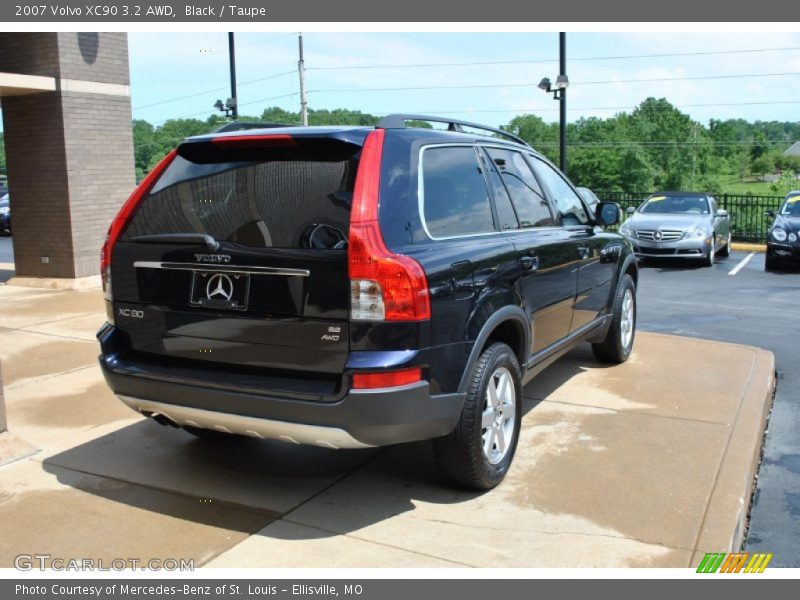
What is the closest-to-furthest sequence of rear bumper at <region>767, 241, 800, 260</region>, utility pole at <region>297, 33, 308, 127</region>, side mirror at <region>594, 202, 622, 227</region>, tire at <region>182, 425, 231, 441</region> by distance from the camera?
1. tire at <region>182, 425, 231, 441</region>
2. side mirror at <region>594, 202, 622, 227</region>
3. rear bumper at <region>767, 241, 800, 260</region>
4. utility pole at <region>297, 33, 308, 127</region>

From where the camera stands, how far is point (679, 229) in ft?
49.4

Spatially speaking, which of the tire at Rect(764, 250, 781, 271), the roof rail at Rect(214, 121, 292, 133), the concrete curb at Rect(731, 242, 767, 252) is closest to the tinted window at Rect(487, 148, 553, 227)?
the roof rail at Rect(214, 121, 292, 133)

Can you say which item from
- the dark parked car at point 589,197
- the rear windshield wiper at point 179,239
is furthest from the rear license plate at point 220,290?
the dark parked car at point 589,197

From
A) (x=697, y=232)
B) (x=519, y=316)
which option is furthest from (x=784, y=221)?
(x=519, y=316)

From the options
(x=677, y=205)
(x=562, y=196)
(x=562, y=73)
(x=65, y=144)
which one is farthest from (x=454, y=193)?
(x=562, y=73)

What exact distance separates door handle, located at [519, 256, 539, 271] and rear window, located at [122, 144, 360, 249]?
1.31 metres

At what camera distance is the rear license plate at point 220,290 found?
12.0 ft

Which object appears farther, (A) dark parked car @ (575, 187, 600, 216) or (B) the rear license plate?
(A) dark parked car @ (575, 187, 600, 216)

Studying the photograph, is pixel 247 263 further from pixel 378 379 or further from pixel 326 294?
pixel 378 379

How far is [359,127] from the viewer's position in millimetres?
3840

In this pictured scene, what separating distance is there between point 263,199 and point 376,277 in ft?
2.47

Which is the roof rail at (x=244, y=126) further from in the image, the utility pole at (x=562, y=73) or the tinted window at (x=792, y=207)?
the utility pole at (x=562, y=73)

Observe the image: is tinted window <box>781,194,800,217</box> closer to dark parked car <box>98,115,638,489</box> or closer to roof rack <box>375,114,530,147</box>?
roof rack <box>375,114,530,147</box>

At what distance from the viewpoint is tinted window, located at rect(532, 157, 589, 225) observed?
18.2ft
